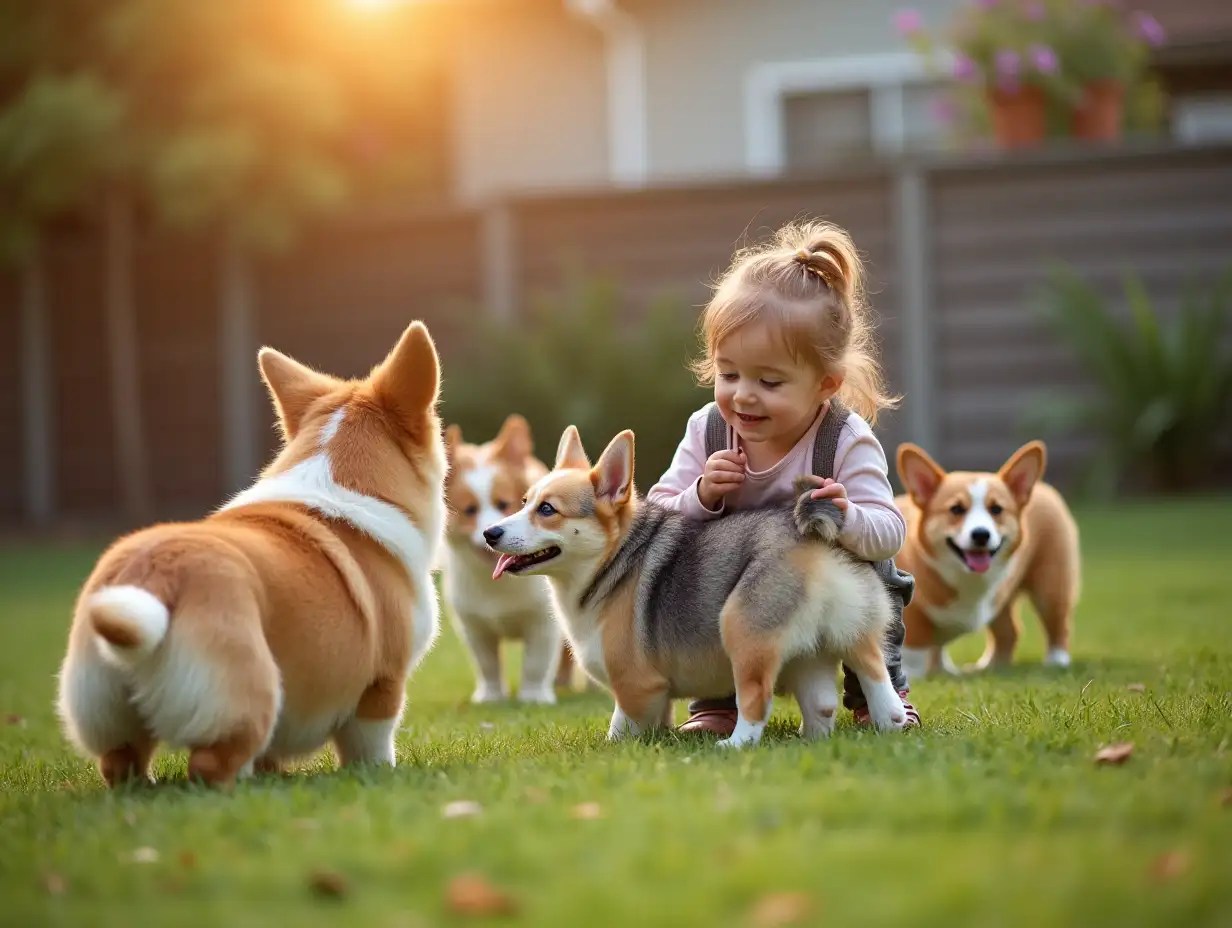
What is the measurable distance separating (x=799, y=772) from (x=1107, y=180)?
348 inches

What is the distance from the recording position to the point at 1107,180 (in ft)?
35.0

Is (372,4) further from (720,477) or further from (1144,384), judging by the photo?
(720,477)

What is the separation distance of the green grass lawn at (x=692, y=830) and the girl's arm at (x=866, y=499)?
0.52 m

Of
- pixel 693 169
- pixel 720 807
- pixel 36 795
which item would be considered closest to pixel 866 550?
pixel 720 807

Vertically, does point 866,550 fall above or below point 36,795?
above

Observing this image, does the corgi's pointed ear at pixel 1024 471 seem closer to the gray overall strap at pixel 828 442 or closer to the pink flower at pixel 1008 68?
the gray overall strap at pixel 828 442

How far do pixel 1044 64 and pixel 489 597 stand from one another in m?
7.93

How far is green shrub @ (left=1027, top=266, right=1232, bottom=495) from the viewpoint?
33.3 ft

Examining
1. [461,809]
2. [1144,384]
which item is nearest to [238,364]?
[1144,384]

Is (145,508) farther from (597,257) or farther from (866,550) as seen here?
(866,550)

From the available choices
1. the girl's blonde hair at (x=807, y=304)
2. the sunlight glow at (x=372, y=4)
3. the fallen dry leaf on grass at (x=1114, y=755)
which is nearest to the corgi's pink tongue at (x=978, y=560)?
the girl's blonde hair at (x=807, y=304)

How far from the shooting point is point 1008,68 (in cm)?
1137

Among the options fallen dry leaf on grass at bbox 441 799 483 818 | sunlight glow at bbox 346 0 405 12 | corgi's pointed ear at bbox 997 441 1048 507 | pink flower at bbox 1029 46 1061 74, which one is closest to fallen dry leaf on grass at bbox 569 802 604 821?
fallen dry leaf on grass at bbox 441 799 483 818

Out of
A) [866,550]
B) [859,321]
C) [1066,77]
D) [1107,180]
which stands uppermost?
[1066,77]
